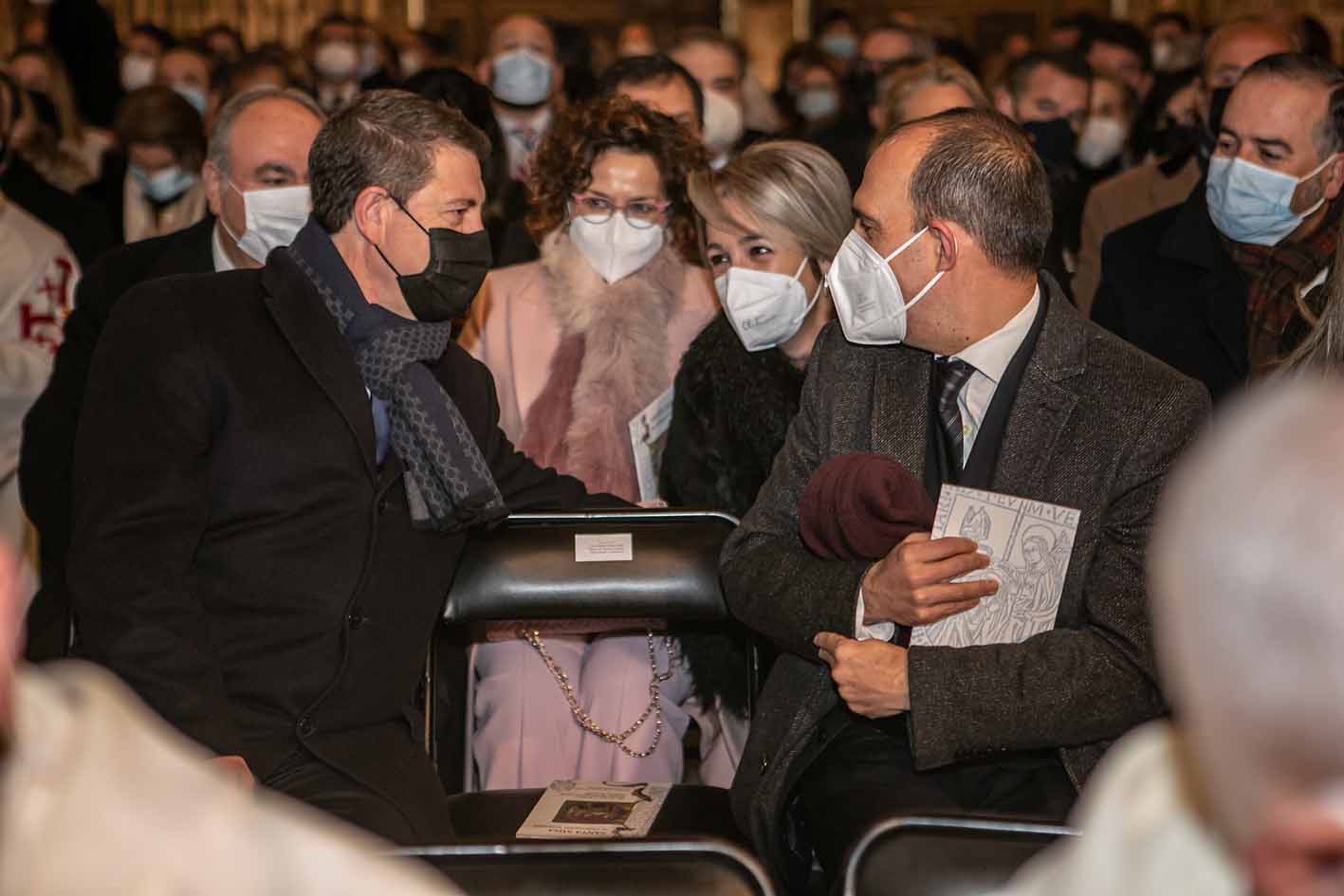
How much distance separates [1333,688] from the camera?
1.13 m

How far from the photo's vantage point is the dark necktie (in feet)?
11.5

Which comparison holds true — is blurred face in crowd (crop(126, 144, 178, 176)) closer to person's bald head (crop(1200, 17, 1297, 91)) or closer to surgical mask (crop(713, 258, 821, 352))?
surgical mask (crop(713, 258, 821, 352))

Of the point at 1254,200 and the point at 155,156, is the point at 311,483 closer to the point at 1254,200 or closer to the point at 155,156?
the point at 1254,200

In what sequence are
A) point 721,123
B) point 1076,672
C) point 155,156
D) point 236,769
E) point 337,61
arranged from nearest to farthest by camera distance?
1. point 236,769
2. point 1076,672
3. point 155,156
4. point 721,123
5. point 337,61

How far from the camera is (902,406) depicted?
11.5 ft

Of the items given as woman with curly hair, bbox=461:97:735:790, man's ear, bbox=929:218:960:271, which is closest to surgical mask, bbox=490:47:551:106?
woman with curly hair, bbox=461:97:735:790

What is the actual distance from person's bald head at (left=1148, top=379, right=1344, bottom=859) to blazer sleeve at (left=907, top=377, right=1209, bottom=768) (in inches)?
73.0

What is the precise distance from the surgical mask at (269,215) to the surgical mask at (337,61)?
20.3ft

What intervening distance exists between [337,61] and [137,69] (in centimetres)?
181

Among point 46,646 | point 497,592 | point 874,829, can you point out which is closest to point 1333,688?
point 874,829

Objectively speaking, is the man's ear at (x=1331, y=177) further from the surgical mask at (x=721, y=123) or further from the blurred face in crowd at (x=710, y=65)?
the blurred face in crowd at (x=710, y=65)

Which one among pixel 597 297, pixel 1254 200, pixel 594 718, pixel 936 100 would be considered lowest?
pixel 594 718


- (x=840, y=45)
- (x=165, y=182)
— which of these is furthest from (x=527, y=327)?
(x=840, y=45)

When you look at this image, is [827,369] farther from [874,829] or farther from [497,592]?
[874,829]
